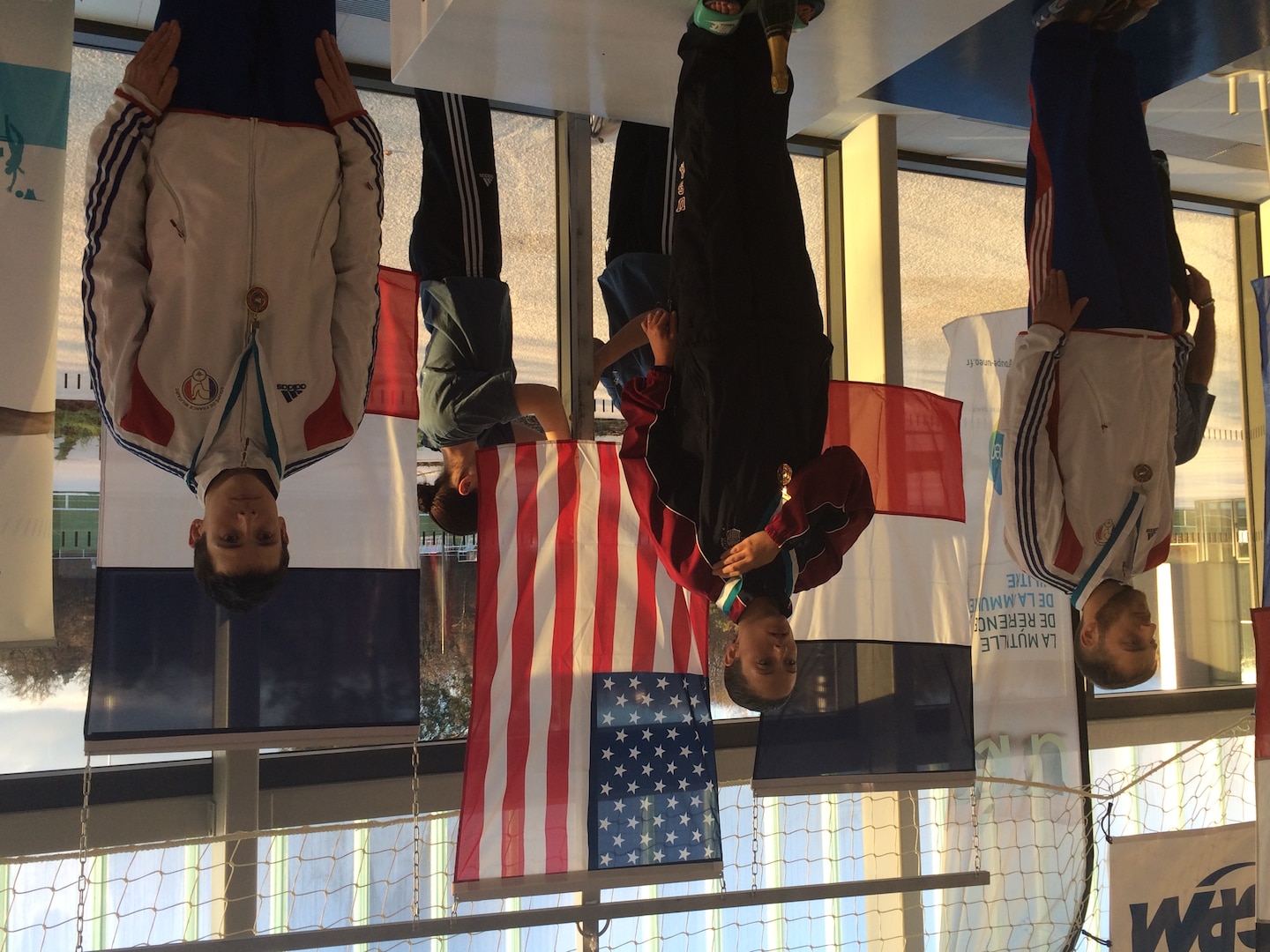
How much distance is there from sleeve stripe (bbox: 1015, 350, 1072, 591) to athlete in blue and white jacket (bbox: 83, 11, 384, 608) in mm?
1729

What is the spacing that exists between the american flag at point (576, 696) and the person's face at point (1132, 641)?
118cm

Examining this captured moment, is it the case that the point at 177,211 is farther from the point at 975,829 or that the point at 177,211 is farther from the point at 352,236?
the point at 975,829

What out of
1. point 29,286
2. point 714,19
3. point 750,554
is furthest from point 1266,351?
point 29,286

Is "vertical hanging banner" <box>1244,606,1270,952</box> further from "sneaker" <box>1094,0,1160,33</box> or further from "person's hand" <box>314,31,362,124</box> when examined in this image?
"person's hand" <box>314,31,362,124</box>

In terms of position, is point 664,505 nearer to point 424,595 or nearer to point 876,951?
point 424,595

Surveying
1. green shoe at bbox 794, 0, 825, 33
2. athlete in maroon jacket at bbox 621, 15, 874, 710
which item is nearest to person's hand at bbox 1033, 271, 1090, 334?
athlete in maroon jacket at bbox 621, 15, 874, 710

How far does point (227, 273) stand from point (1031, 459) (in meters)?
2.09

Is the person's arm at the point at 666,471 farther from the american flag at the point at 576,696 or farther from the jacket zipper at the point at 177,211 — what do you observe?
the jacket zipper at the point at 177,211

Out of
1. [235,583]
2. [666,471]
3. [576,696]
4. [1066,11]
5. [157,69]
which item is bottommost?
[576,696]

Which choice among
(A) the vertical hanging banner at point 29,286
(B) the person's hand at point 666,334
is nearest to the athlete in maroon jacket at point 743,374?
(B) the person's hand at point 666,334

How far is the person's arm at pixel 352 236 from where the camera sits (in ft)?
8.70

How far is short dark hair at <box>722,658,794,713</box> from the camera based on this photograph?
118 inches

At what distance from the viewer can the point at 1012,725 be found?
14.2ft

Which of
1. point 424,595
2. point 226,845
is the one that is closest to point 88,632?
point 226,845
